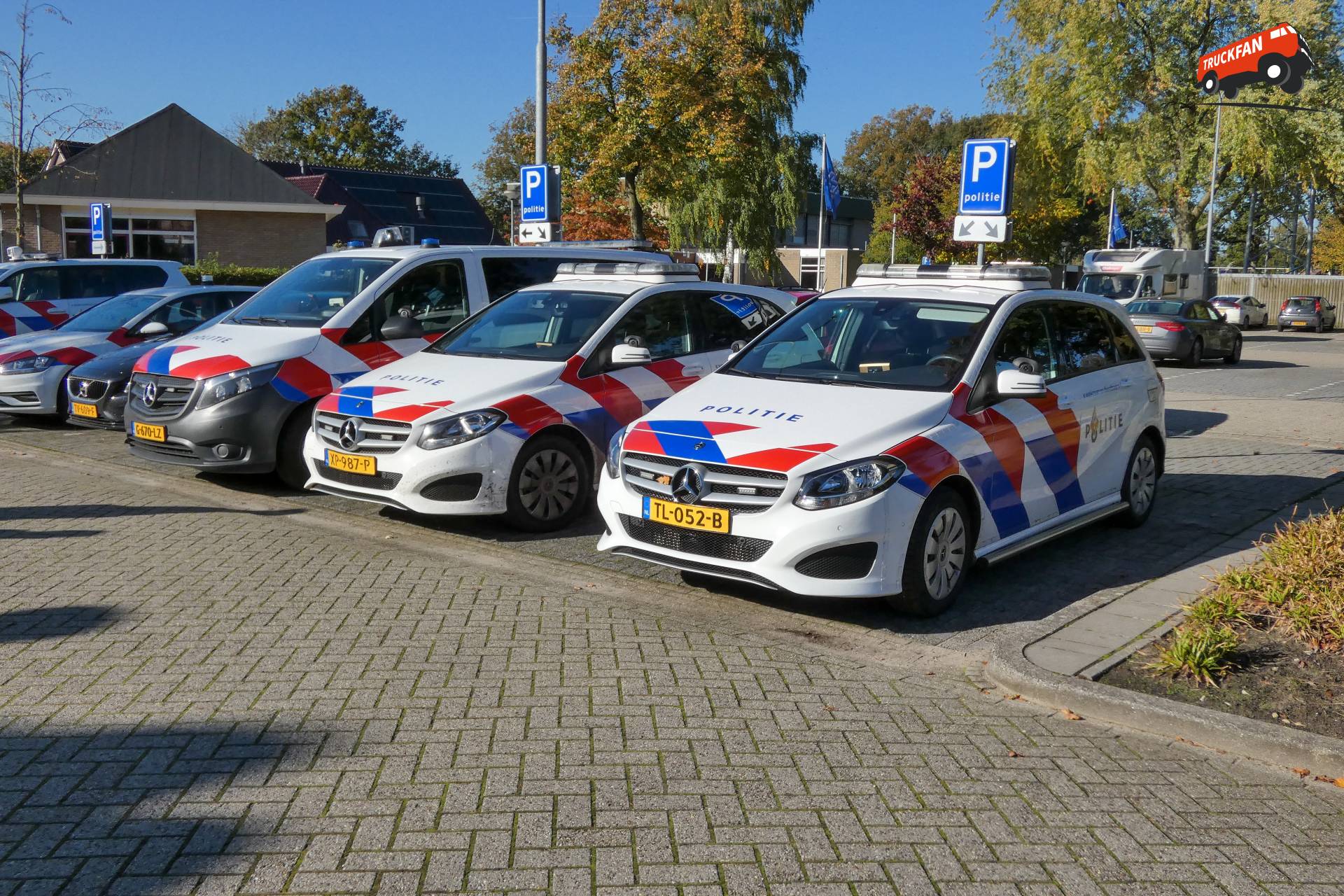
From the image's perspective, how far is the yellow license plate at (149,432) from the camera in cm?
911

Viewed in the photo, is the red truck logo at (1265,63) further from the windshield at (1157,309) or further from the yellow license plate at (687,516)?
the yellow license plate at (687,516)

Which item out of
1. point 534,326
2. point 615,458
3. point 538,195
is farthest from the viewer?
point 538,195

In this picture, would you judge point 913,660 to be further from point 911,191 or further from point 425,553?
point 911,191

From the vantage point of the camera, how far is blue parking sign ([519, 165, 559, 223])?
15.0 m

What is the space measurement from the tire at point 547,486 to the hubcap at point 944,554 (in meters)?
2.83

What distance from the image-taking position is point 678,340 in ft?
29.6

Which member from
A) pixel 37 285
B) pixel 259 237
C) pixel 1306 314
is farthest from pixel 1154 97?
pixel 37 285

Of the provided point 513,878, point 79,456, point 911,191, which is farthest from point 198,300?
point 911,191

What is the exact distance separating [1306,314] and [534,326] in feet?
152

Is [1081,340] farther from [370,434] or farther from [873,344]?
[370,434]

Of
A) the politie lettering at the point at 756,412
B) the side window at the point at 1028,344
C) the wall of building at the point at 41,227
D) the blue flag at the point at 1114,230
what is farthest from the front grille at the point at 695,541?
the blue flag at the point at 1114,230

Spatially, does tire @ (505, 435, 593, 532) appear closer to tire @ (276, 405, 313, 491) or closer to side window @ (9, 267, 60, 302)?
tire @ (276, 405, 313, 491)

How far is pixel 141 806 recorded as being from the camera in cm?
382

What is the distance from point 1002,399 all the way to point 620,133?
61.2 ft
